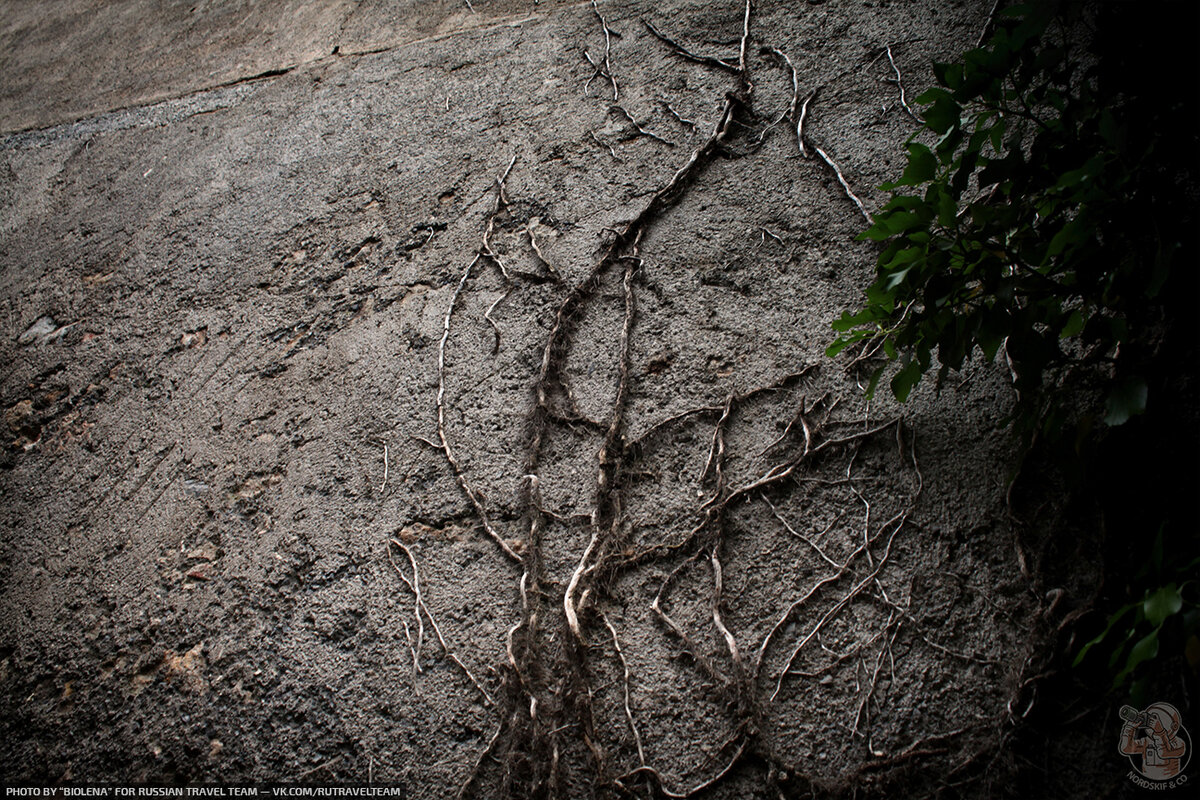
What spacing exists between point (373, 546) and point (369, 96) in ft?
5.02

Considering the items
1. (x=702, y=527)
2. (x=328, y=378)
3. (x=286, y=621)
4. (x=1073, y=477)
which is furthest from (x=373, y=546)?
(x=1073, y=477)

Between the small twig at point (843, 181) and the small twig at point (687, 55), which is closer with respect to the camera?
the small twig at point (843, 181)

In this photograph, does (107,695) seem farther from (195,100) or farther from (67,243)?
(195,100)

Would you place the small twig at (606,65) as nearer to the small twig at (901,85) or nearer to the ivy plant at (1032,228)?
the small twig at (901,85)

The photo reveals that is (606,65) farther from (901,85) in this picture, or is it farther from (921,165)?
(921,165)

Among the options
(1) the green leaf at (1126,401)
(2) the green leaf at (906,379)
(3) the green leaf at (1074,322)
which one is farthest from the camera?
(2) the green leaf at (906,379)

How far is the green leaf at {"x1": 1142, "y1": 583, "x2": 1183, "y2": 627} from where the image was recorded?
2.20ft

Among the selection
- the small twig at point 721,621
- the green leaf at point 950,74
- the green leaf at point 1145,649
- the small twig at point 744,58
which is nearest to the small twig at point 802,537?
the small twig at point 721,621

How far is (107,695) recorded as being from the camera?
118cm

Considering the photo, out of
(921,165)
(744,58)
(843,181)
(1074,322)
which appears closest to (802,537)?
(1074,322)

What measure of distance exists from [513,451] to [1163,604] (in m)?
0.98

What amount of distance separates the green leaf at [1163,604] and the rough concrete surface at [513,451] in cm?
35

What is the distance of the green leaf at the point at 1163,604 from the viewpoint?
670mm

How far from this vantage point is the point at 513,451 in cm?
134
